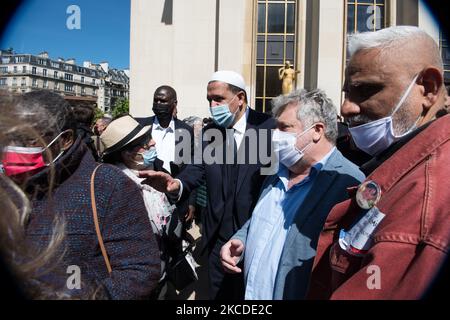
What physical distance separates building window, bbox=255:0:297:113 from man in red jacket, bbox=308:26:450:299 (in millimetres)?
13887

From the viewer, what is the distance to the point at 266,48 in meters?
15.3

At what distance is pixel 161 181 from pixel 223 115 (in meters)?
0.79

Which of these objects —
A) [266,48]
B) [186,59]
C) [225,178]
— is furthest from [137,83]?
[225,178]

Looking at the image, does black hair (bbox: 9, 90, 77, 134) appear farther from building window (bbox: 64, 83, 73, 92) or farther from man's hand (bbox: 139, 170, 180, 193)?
building window (bbox: 64, 83, 73, 92)

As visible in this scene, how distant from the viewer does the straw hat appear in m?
2.72

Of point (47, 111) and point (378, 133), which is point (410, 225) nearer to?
point (378, 133)

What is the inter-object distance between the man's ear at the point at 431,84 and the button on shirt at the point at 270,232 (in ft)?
2.82

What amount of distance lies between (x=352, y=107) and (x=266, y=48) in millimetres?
14557

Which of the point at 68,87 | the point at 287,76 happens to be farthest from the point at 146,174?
the point at 68,87

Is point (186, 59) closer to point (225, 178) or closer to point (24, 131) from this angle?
point (225, 178)

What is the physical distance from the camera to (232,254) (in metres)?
2.39

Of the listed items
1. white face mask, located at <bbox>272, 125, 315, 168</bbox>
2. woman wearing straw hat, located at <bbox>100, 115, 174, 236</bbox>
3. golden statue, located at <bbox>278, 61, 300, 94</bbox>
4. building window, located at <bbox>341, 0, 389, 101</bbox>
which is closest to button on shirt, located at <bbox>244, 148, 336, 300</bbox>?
white face mask, located at <bbox>272, 125, 315, 168</bbox>

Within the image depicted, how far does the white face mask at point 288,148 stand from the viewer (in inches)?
86.4

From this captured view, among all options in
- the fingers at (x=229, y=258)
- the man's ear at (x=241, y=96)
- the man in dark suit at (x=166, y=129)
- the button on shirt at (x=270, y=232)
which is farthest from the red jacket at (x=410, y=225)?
the man in dark suit at (x=166, y=129)
